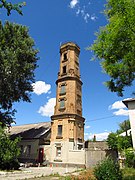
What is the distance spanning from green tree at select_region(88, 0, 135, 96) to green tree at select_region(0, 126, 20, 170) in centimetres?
1324

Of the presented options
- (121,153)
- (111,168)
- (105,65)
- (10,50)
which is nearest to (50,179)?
(111,168)

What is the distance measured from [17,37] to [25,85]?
7.88m

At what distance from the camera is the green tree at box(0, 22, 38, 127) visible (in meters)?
25.8

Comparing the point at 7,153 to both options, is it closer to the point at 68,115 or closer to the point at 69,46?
the point at 68,115

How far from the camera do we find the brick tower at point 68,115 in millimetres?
29609

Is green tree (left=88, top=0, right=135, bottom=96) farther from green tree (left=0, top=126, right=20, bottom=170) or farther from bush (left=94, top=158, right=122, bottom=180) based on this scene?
green tree (left=0, top=126, right=20, bottom=170)

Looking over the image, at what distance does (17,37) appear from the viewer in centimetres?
2814

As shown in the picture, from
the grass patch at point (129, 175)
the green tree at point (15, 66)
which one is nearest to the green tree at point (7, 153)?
the green tree at point (15, 66)

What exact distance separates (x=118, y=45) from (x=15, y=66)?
725 inches

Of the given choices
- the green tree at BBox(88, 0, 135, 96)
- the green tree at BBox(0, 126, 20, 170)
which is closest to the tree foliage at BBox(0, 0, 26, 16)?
the green tree at BBox(88, 0, 135, 96)

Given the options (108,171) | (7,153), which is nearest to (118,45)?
(108,171)

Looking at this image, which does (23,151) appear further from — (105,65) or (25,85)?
(105,65)

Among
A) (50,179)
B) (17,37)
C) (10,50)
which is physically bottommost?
(50,179)

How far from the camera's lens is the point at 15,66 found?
26.2m
